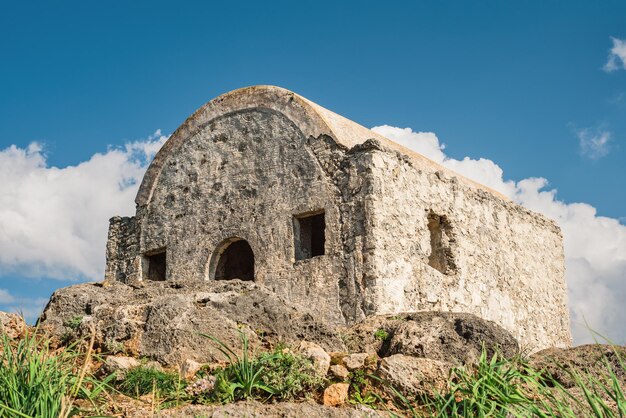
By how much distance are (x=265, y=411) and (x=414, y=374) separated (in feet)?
3.93

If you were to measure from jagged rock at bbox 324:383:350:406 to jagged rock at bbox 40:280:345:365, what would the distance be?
4.08ft

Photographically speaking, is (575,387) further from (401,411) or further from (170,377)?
(170,377)

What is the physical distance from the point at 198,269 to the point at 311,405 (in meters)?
7.98

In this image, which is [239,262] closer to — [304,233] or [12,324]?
[304,233]

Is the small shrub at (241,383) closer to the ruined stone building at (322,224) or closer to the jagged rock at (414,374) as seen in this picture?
the jagged rock at (414,374)

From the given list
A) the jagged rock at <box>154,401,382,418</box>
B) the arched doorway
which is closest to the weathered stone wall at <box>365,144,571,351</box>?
the arched doorway

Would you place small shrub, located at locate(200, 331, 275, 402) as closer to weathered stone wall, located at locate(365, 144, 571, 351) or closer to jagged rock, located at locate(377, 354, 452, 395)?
jagged rock, located at locate(377, 354, 452, 395)

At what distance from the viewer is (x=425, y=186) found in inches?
482

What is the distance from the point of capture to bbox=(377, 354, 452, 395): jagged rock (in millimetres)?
5461

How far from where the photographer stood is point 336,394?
5500 millimetres

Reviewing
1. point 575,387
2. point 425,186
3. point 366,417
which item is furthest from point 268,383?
point 425,186

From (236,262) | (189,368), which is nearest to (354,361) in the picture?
(189,368)

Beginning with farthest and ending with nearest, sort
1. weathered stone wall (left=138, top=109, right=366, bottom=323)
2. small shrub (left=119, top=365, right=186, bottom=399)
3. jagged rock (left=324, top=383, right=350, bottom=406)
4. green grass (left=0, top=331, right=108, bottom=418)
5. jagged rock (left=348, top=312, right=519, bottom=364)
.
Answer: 1. weathered stone wall (left=138, top=109, right=366, bottom=323)
2. jagged rock (left=348, top=312, right=519, bottom=364)
3. small shrub (left=119, top=365, right=186, bottom=399)
4. jagged rock (left=324, top=383, right=350, bottom=406)
5. green grass (left=0, top=331, right=108, bottom=418)

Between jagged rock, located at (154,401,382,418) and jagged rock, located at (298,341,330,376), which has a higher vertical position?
jagged rock, located at (298,341,330,376)
